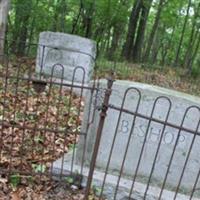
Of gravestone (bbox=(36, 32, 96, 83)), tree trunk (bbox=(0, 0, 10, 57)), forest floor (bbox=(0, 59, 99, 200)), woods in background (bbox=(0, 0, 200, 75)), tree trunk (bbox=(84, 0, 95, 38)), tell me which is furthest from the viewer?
tree trunk (bbox=(84, 0, 95, 38))

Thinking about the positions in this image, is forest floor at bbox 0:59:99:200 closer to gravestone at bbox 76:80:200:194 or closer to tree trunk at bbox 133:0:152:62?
gravestone at bbox 76:80:200:194

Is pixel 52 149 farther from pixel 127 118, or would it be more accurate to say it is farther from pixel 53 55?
pixel 53 55

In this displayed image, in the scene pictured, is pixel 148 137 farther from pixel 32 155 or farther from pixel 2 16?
pixel 2 16

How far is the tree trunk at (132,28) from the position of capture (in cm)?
2253

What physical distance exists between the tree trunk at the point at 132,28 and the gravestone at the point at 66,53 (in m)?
12.9

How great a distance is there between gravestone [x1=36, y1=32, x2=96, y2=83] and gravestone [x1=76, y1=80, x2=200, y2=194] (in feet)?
16.7

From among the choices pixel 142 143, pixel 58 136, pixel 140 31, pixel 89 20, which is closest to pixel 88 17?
pixel 89 20

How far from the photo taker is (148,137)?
490 centimetres

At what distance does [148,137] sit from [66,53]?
5600 mm

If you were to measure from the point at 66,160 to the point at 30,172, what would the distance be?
0.53 metres

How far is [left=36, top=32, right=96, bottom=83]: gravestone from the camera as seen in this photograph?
32.8ft

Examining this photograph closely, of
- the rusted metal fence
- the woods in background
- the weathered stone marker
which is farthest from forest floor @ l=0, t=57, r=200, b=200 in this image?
the woods in background

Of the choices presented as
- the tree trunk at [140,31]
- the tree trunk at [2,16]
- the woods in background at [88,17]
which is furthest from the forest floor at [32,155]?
the tree trunk at [140,31]

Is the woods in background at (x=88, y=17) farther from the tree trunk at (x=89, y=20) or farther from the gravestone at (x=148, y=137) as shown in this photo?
the gravestone at (x=148, y=137)
